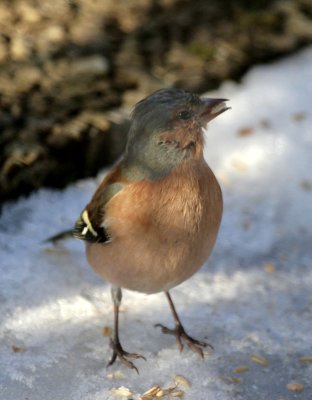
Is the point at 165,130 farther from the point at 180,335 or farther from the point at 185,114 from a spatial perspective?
the point at 180,335

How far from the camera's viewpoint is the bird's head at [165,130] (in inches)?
136

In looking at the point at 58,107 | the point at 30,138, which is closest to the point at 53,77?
the point at 58,107

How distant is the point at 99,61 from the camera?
566cm

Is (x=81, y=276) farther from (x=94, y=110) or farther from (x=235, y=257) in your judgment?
(x=94, y=110)

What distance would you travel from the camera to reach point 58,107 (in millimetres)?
5238

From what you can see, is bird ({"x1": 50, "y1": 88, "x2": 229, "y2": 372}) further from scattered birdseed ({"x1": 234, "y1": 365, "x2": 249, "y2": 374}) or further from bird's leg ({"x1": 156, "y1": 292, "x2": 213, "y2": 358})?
scattered birdseed ({"x1": 234, "y1": 365, "x2": 249, "y2": 374})

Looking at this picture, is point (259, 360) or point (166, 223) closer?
point (166, 223)

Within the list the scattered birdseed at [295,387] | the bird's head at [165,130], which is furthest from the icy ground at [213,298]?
the bird's head at [165,130]

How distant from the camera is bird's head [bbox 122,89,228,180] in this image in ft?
11.3

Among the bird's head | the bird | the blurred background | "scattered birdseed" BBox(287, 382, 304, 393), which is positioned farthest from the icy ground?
the bird's head

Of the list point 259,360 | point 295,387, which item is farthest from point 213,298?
point 295,387

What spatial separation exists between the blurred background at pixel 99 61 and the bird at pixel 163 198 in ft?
4.70

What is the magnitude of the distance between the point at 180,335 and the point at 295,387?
59cm

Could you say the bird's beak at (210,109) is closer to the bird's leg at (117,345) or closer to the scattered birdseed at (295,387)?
the bird's leg at (117,345)
